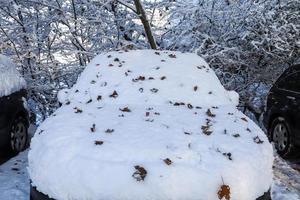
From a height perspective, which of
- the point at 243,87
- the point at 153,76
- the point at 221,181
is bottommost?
the point at 243,87

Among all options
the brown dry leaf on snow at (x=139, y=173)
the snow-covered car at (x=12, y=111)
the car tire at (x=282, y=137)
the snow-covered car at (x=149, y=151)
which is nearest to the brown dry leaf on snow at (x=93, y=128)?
the snow-covered car at (x=149, y=151)

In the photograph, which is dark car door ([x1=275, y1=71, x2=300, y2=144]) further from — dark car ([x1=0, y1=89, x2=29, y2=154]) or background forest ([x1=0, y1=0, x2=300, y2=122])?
dark car ([x1=0, y1=89, x2=29, y2=154])

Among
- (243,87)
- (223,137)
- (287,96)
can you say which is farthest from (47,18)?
(223,137)

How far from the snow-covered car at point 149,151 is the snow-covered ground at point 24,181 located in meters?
1.33

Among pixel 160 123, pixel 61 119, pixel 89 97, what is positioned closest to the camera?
pixel 160 123

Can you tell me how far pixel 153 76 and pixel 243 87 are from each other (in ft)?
19.4

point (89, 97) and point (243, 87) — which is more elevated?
point (89, 97)

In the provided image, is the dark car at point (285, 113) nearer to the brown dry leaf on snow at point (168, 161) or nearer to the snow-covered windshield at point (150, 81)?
the snow-covered windshield at point (150, 81)

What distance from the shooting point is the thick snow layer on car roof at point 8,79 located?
280 inches

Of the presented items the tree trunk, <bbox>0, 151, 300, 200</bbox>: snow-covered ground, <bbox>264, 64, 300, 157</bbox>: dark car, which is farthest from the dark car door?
the tree trunk

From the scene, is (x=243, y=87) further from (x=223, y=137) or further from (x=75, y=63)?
(x=223, y=137)

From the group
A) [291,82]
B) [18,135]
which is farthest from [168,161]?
[291,82]

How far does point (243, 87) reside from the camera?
11.0 metres

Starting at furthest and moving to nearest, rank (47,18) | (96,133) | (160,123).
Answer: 1. (47,18)
2. (160,123)
3. (96,133)
